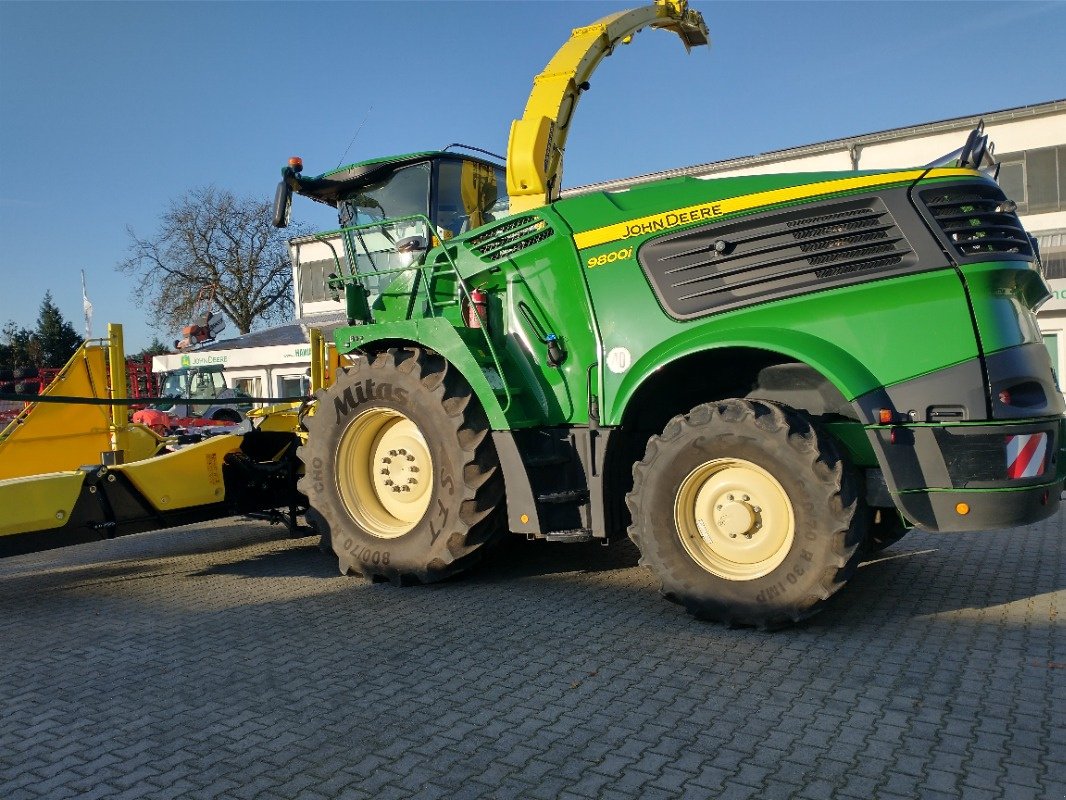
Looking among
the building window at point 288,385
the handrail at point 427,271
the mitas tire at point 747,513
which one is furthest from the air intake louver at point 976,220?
the building window at point 288,385

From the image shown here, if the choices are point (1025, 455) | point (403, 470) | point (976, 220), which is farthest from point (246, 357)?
point (1025, 455)

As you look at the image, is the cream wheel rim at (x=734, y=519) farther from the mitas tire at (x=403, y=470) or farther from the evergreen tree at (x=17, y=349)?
the evergreen tree at (x=17, y=349)

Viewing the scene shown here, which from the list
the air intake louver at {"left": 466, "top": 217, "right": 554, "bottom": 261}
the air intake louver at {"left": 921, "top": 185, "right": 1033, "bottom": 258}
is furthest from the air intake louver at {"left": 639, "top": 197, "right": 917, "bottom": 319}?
the air intake louver at {"left": 466, "top": 217, "right": 554, "bottom": 261}

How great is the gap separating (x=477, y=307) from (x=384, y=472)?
1.32 m

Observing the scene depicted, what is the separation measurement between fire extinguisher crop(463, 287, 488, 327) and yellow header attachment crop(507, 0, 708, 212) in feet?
2.66

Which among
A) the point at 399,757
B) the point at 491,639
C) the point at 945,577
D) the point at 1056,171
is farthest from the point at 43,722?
the point at 1056,171

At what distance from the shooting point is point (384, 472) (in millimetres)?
5934

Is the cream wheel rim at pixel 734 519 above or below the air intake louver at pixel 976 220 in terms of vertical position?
below

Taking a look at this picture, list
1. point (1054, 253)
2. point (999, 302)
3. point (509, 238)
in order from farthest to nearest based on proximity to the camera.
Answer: point (1054, 253) → point (509, 238) → point (999, 302)

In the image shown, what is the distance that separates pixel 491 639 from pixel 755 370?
2105mm

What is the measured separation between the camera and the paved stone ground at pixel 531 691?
2990mm

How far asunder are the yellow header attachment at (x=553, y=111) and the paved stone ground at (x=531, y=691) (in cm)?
267

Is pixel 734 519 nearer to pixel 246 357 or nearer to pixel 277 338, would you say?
pixel 246 357

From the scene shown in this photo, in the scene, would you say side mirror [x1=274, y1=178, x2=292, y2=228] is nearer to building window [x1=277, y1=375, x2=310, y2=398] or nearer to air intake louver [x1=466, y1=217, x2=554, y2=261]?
air intake louver [x1=466, y1=217, x2=554, y2=261]
